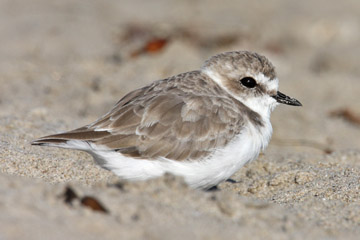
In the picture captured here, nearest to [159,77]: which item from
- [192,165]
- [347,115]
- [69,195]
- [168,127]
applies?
[347,115]

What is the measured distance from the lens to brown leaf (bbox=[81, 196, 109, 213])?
2.85m

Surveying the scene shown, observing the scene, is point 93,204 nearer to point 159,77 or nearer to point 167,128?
point 167,128

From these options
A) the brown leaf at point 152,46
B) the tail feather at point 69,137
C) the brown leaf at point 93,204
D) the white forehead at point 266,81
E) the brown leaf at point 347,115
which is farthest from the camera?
the brown leaf at point 152,46

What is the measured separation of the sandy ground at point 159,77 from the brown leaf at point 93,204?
12mm

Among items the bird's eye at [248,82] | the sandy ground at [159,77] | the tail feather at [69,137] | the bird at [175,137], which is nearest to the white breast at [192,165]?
the bird at [175,137]

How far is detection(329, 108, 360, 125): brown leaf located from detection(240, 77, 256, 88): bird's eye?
2844mm

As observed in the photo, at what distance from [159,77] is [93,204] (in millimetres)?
4358

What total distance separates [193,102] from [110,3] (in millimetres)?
7496

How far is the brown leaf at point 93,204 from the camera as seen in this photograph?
285 cm

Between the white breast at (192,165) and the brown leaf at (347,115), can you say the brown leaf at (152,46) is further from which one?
the white breast at (192,165)

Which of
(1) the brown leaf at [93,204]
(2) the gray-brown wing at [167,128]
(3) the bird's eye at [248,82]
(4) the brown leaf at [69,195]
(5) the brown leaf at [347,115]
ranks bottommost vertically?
(5) the brown leaf at [347,115]

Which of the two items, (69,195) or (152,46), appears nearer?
(69,195)

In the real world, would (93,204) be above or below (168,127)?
below

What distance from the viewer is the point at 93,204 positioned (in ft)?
9.41
